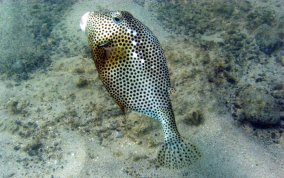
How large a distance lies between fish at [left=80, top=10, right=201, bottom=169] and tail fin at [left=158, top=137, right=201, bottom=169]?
0.29 meters

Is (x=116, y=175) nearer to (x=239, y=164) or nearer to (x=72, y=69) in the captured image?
(x=239, y=164)

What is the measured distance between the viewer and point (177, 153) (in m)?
2.83

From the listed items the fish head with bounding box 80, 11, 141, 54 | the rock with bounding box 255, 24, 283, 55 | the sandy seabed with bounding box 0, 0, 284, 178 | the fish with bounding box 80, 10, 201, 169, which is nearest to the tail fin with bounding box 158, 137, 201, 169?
the fish with bounding box 80, 10, 201, 169

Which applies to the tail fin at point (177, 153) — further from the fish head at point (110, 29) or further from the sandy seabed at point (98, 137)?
the sandy seabed at point (98, 137)

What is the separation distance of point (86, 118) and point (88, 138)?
0.34m

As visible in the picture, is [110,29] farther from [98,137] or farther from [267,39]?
[267,39]

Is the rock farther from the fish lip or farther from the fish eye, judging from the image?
the fish lip

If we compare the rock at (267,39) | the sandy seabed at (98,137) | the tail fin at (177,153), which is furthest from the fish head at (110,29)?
the rock at (267,39)

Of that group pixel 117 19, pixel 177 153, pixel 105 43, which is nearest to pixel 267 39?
pixel 177 153

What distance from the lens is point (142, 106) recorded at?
8.60ft

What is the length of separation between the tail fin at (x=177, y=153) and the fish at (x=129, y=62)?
11.4 inches

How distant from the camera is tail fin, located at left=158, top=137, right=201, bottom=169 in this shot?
2.80 meters

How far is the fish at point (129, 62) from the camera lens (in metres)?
2.58

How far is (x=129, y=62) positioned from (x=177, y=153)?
967 mm
